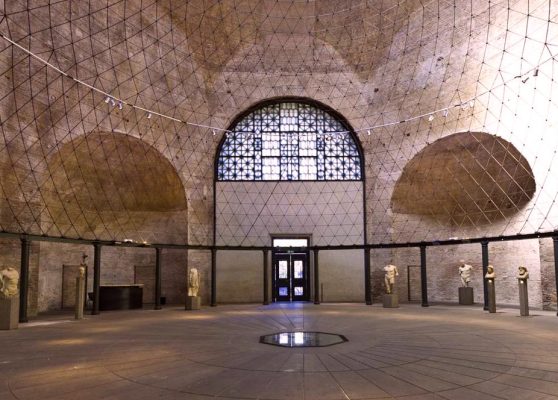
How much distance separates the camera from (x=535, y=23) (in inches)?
748

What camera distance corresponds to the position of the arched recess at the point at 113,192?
70.6ft

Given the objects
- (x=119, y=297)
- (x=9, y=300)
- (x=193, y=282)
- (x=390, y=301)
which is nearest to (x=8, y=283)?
(x=9, y=300)

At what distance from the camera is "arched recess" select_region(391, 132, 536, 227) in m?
22.3

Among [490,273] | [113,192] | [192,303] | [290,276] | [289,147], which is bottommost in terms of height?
[192,303]

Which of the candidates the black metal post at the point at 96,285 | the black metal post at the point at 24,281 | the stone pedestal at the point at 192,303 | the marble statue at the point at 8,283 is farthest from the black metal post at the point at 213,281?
the marble statue at the point at 8,283

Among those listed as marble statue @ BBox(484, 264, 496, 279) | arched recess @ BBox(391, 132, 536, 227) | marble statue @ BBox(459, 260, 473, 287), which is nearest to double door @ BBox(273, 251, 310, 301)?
arched recess @ BBox(391, 132, 536, 227)

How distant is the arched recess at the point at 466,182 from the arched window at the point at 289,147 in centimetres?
345

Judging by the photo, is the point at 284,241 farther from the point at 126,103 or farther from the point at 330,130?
the point at 126,103

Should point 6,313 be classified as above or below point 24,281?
below

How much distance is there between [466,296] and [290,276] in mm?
9807

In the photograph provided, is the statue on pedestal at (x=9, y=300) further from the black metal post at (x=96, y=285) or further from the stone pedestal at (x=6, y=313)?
the black metal post at (x=96, y=285)

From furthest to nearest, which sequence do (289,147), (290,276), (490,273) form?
(289,147)
(290,276)
(490,273)

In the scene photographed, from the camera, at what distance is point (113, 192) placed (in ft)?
81.8

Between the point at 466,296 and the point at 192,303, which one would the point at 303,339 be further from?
the point at 466,296
